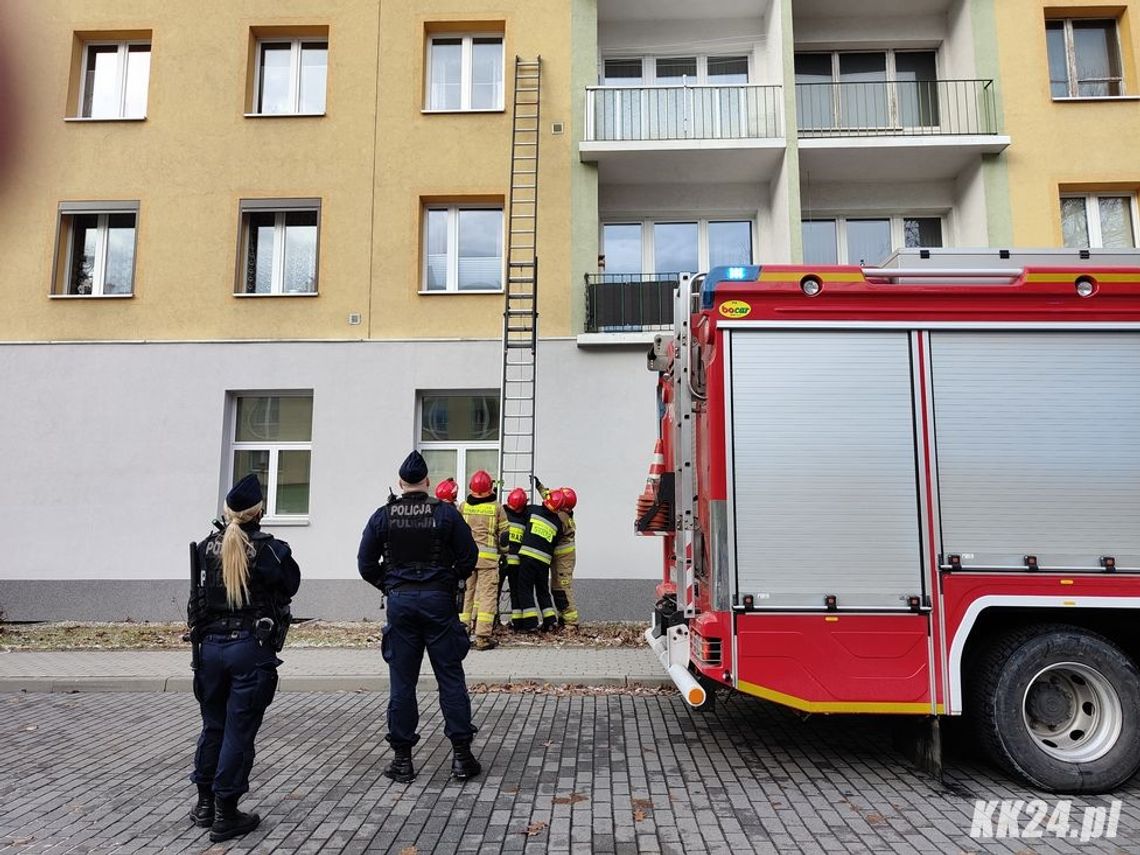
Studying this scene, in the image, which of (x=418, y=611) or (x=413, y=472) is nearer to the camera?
(x=418, y=611)

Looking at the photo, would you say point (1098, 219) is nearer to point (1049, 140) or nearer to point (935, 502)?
point (1049, 140)

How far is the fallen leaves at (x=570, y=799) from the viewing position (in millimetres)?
4207

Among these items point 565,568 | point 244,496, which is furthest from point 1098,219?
point 244,496

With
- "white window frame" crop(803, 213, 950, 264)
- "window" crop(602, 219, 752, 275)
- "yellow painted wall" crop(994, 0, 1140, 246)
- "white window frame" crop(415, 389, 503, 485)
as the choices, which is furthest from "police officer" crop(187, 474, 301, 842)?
"yellow painted wall" crop(994, 0, 1140, 246)

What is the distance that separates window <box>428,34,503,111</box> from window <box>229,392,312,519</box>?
18.2 ft

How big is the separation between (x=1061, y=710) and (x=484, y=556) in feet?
18.6

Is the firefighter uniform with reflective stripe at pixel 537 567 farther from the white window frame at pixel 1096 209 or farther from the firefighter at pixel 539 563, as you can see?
the white window frame at pixel 1096 209

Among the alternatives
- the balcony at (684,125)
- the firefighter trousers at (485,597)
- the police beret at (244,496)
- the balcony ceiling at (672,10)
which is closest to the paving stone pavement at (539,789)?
the police beret at (244,496)

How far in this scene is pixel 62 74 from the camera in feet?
41.0

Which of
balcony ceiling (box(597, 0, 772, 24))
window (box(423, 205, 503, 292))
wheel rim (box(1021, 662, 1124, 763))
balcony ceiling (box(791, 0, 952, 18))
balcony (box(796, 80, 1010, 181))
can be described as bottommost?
wheel rim (box(1021, 662, 1124, 763))

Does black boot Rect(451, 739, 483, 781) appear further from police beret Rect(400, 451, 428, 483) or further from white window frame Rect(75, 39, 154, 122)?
white window frame Rect(75, 39, 154, 122)

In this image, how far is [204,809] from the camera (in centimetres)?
393

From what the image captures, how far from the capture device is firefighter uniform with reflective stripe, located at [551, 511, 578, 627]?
950cm

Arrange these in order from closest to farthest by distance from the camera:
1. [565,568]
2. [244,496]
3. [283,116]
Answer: [244,496]
[565,568]
[283,116]
